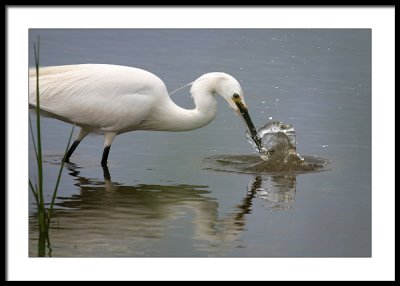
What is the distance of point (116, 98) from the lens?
8.94m

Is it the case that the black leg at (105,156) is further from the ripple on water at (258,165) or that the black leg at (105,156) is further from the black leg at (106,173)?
the ripple on water at (258,165)

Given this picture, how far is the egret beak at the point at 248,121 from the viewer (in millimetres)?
Result: 9078

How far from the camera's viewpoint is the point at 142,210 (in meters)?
7.93

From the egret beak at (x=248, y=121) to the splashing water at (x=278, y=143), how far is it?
0.04 m

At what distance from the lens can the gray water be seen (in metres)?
7.28

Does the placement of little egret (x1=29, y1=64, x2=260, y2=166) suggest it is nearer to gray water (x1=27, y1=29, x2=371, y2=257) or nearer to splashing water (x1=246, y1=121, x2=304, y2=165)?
splashing water (x1=246, y1=121, x2=304, y2=165)

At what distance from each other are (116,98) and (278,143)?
1.62 metres

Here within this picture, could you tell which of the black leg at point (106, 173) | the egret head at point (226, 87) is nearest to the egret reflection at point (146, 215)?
the black leg at point (106, 173)

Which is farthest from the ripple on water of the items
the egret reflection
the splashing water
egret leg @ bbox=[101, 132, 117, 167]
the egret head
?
egret leg @ bbox=[101, 132, 117, 167]

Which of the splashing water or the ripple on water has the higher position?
the splashing water

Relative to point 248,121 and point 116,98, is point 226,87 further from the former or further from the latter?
point 116,98

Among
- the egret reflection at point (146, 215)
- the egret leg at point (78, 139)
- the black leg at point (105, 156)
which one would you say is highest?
the egret leg at point (78, 139)

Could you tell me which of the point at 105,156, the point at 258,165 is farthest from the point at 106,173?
the point at 258,165

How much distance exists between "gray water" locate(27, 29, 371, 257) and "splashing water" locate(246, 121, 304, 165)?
220 millimetres
